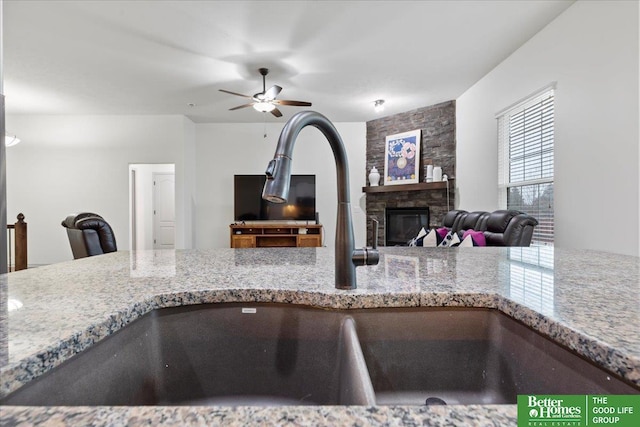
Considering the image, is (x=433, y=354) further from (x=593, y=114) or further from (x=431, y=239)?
(x=431, y=239)

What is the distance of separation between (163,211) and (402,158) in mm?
5443

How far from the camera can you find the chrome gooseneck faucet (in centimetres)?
54

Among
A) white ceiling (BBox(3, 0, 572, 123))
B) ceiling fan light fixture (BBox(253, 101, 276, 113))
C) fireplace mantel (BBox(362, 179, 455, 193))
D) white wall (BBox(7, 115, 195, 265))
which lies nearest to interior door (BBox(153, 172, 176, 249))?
white wall (BBox(7, 115, 195, 265))

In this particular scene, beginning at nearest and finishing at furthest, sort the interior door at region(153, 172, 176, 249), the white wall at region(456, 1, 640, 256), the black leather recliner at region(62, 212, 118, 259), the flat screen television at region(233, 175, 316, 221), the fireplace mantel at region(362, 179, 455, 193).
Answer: the white wall at region(456, 1, 640, 256), the black leather recliner at region(62, 212, 118, 259), the fireplace mantel at region(362, 179, 455, 193), the flat screen television at region(233, 175, 316, 221), the interior door at region(153, 172, 176, 249)

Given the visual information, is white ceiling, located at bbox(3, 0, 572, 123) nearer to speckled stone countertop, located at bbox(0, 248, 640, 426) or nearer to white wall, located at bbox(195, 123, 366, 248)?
white wall, located at bbox(195, 123, 366, 248)

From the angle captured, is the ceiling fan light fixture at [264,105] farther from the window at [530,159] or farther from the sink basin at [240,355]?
the sink basin at [240,355]

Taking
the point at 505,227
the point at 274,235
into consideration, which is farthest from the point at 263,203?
the point at 505,227

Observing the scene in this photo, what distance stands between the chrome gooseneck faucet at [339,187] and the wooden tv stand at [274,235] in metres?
4.55

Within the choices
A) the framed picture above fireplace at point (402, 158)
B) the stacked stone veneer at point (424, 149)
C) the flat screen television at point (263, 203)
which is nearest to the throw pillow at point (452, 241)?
the stacked stone veneer at point (424, 149)

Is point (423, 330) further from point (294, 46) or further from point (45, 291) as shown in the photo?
point (294, 46)

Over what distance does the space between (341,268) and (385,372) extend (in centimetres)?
22

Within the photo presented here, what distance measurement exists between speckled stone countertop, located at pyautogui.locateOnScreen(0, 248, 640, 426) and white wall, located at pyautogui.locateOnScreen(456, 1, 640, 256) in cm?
148

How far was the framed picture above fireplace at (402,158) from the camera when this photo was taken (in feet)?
16.3

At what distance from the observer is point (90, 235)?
7.97 ft
